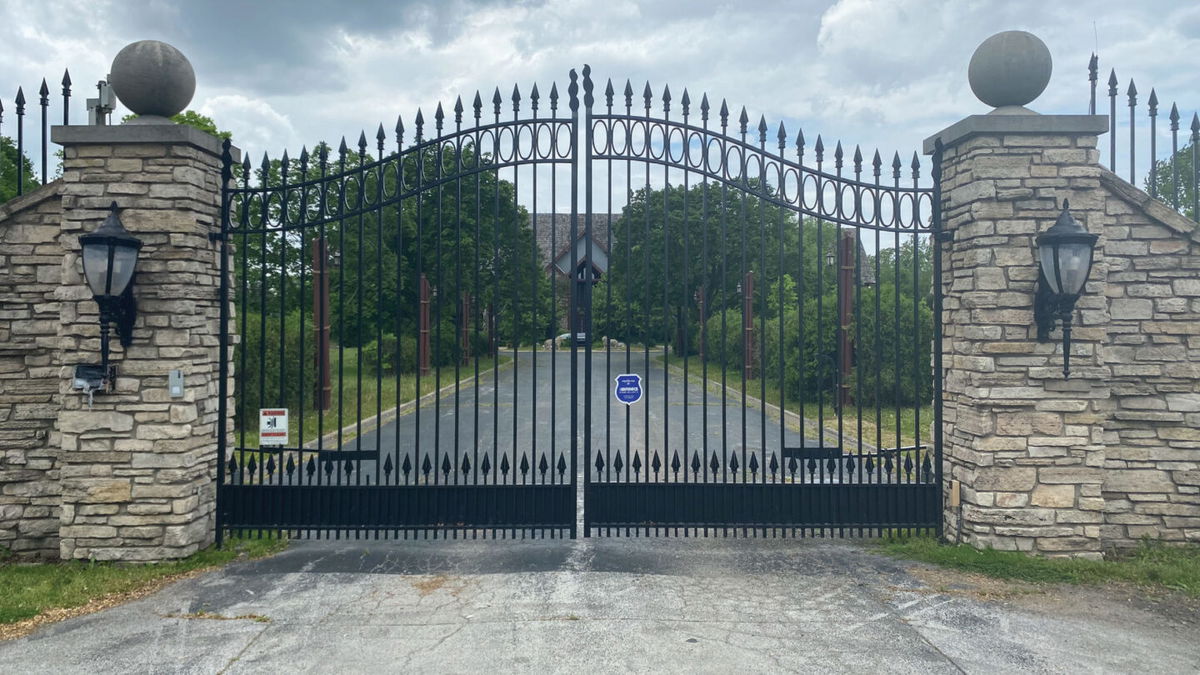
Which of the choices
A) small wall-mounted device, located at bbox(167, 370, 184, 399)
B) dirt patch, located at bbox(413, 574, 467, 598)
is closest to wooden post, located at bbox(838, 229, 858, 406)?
dirt patch, located at bbox(413, 574, 467, 598)

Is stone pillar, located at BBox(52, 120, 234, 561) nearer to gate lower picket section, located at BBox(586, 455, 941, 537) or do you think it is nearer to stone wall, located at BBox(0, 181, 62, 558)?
stone wall, located at BBox(0, 181, 62, 558)

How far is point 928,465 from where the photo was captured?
5.89 meters

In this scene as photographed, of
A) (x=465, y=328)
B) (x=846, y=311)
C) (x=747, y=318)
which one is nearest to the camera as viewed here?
(x=465, y=328)

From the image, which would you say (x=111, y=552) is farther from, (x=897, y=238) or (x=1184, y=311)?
(x=1184, y=311)

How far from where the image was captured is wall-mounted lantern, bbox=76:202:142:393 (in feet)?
16.6

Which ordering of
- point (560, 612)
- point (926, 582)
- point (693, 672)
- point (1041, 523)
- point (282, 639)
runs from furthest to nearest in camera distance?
1. point (1041, 523)
2. point (926, 582)
3. point (560, 612)
4. point (282, 639)
5. point (693, 672)

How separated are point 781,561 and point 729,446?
5.80 m

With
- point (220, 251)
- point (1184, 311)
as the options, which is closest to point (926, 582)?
point (1184, 311)

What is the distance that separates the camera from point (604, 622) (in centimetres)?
438

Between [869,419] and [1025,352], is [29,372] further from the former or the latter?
[869,419]

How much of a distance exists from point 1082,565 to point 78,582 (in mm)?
7498

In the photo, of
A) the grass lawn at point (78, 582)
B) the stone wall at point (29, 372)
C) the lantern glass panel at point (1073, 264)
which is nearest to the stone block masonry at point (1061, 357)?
the lantern glass panel at point (1073, 264)

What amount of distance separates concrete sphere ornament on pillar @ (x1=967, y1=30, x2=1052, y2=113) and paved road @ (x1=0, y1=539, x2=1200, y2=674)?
12.7 feet

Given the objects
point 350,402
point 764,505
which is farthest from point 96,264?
point 350,402
